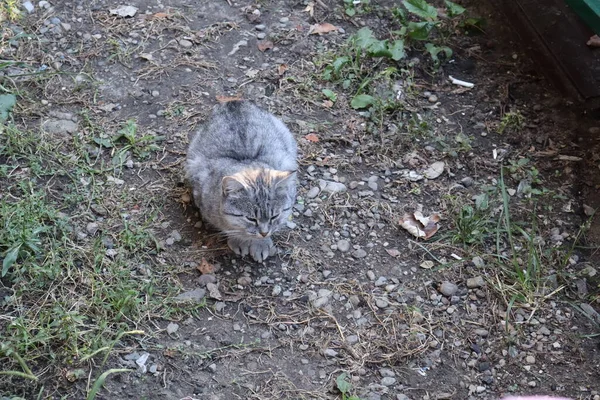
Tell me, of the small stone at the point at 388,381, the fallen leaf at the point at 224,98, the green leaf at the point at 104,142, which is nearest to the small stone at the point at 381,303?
the small stone at the point at 388,381

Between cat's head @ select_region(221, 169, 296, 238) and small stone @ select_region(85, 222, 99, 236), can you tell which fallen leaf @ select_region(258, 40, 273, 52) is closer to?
cat's head @ select_region(221, 169, 296, 238)

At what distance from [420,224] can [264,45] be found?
2.24m

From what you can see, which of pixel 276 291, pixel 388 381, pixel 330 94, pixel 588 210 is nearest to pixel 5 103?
pixel 276 291

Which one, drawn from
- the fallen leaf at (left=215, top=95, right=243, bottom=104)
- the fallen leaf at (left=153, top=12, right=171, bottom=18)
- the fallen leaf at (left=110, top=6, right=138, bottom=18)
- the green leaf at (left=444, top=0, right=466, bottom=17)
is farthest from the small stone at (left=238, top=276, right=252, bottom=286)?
the green leaf at (left=444, top=0, right=466, bottom=17)

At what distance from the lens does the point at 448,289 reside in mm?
4352

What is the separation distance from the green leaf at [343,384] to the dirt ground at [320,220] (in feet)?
0.19

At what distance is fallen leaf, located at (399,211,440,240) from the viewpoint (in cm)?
466

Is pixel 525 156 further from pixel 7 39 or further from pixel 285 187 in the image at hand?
pixel 7 39

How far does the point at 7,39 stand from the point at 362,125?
3.04m

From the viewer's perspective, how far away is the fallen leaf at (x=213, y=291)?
4.25 metres

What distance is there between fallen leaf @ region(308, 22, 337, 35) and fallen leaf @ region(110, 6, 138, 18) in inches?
62.5

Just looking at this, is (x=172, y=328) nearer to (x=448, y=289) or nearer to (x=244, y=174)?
(x=244, y=174)

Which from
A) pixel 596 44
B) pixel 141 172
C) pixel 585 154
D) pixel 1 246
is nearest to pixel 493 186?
pixel 585 154

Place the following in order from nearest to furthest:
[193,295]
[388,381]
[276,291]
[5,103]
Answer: [388,381] → [193,295] → [276,291] → [5,103]
